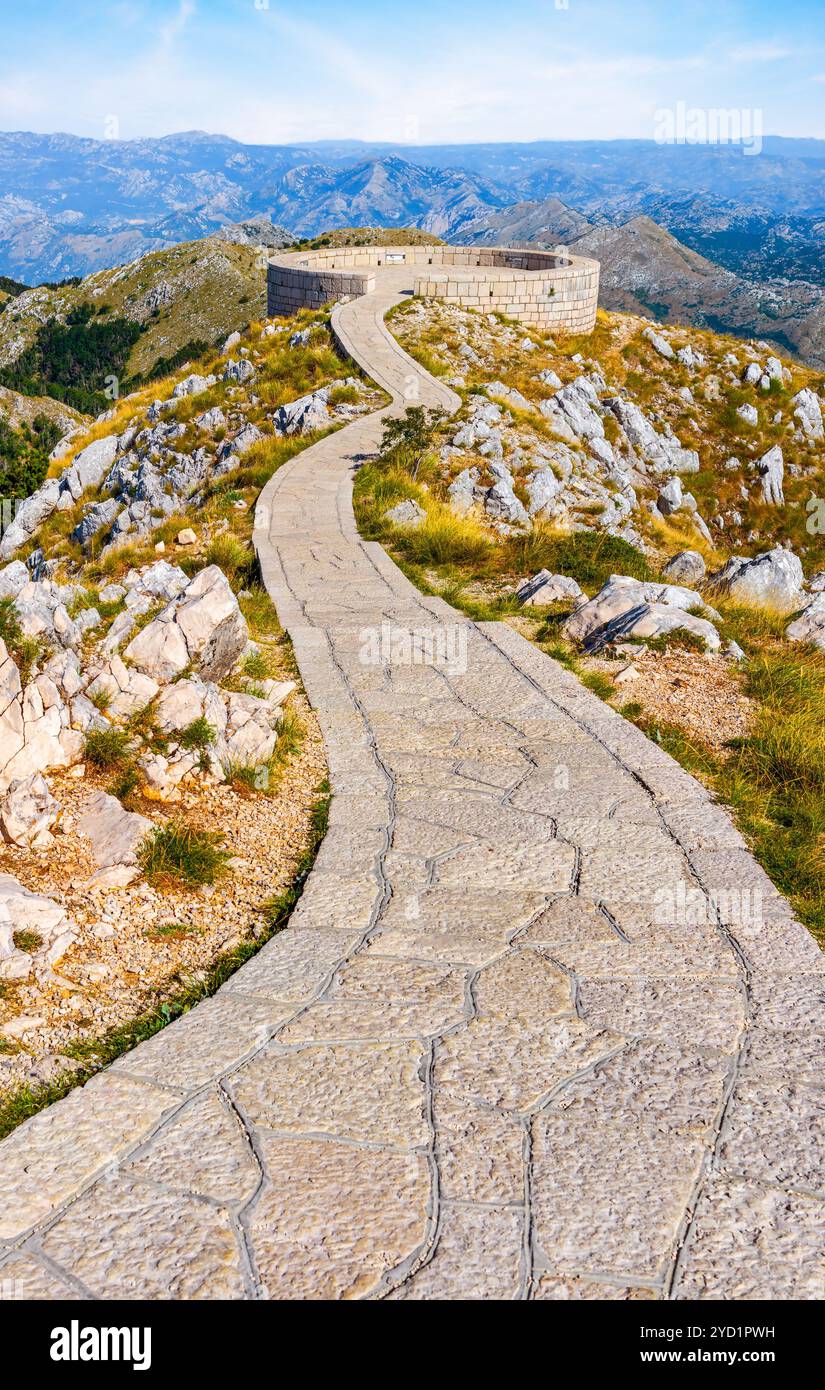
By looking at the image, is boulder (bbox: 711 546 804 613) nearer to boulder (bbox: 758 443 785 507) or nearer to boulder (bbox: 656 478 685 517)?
boulder (bbox: 656 478 685 517)

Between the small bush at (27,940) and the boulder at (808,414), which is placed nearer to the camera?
the small bush at (27,940)

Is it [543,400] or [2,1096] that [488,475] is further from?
[2,1096]

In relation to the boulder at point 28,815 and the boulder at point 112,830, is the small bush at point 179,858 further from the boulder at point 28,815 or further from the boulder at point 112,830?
the boulder at point 28,815

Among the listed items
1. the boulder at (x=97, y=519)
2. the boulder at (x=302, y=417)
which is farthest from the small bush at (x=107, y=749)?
the boulder at (x=97, y=519)

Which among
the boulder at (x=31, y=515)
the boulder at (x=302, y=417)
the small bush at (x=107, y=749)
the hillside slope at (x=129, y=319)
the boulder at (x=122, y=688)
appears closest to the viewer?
the small bush at (x=107, y=749)
